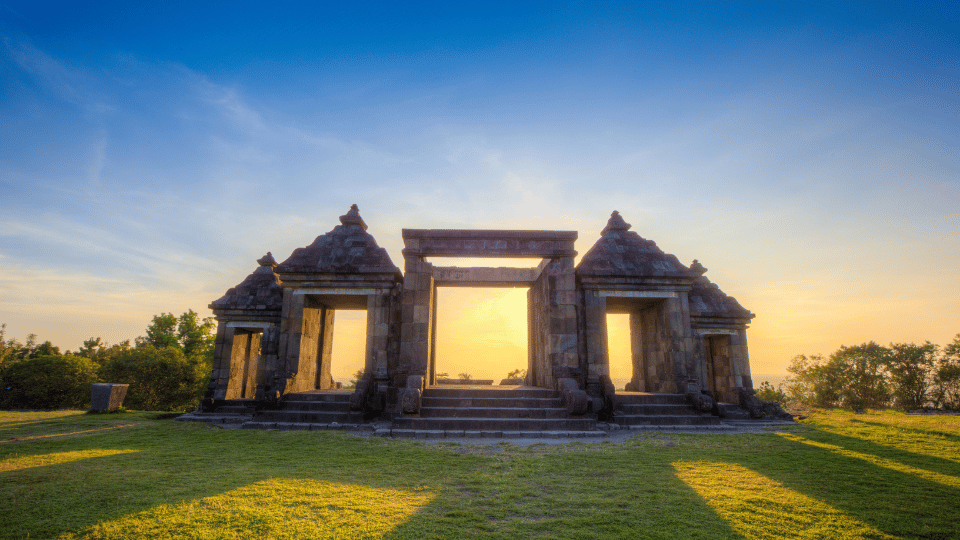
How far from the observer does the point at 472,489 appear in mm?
5254

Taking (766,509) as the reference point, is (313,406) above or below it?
above

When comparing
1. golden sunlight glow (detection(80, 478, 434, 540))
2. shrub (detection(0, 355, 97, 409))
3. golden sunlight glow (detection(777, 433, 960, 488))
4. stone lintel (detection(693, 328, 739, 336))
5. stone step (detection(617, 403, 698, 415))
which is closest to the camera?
golden sunlight glow (detection(80, 478, 434, 540))

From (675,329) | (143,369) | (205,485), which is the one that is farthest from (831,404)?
(143,369)

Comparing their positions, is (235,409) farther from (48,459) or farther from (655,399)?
(655,399)

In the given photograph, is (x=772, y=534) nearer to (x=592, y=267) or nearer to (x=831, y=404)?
(x=592, y=267)

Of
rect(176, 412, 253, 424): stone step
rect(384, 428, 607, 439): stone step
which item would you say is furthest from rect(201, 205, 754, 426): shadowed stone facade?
rect(176, 412, 253, 424): stone step

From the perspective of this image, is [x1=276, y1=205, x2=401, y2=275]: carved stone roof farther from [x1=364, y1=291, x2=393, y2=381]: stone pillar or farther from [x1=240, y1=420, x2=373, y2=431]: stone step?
[x1=240, y1=420, x2=373, y2=431]: stone step

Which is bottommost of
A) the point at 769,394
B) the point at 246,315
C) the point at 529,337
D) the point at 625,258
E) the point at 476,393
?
the point at 769,394

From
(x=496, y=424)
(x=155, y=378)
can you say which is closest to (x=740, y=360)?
(x=496, y=424)

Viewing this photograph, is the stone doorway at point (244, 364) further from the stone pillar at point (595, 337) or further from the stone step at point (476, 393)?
the stone pillar at point (595, 337)

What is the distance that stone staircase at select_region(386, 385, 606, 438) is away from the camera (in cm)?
976

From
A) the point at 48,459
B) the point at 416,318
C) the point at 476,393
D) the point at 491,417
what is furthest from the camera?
the point at 416,318

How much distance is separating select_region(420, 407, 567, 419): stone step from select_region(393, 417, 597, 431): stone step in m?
0.34

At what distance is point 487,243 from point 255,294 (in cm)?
1090
